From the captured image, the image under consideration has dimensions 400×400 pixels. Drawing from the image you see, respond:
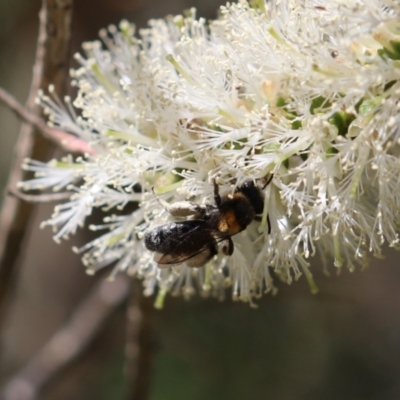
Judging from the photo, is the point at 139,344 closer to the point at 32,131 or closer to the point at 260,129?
the point at 32,131

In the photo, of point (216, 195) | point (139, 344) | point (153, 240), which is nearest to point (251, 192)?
point (216, 195)

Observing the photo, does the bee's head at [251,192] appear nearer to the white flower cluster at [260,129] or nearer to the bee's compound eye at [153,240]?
the white flower cluster at [260,129]

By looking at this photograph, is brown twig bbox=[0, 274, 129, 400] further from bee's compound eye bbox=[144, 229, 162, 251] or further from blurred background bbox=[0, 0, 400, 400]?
bee's compound eye bbox=[144, 229, 162, 251]

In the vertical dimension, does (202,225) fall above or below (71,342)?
above

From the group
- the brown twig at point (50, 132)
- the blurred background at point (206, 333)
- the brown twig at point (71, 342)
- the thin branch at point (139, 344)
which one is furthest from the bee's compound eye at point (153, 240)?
the blurred background at point (206, 333)

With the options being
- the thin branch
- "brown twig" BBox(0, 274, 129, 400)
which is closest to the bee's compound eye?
the thin branch
